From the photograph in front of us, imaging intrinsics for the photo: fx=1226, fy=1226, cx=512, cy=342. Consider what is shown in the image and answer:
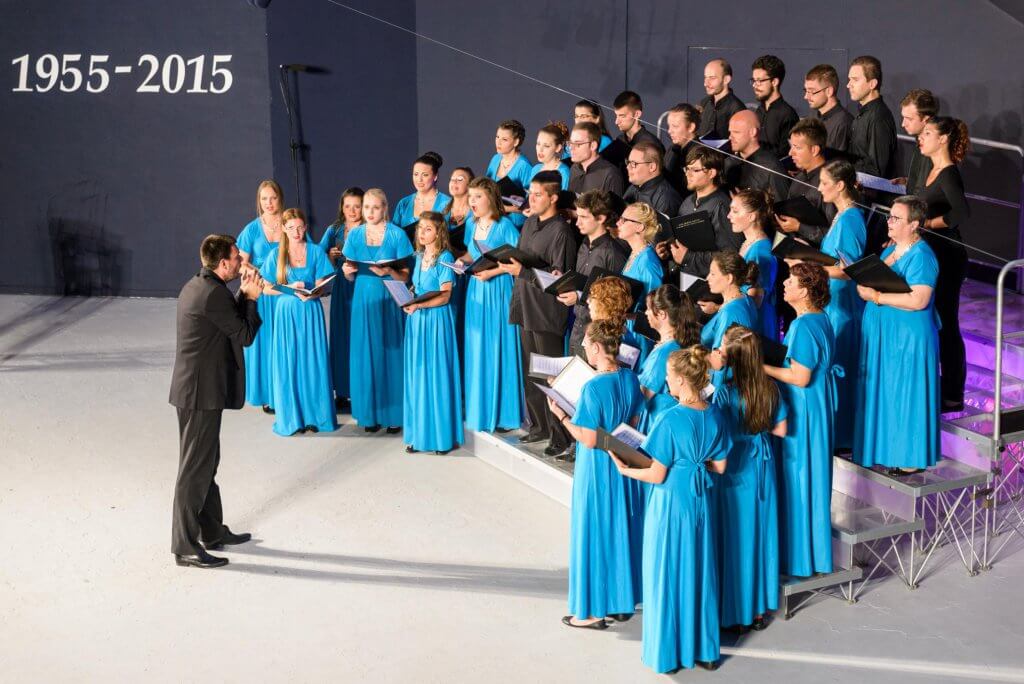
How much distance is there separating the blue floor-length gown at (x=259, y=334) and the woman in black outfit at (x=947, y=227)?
14.0 feet

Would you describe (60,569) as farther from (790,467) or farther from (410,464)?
(790,467)

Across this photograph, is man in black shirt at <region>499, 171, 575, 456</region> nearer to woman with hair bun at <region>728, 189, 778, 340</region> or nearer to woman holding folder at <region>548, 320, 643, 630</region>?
woman with hair bun at <region>728, 189, 778, 340</region>

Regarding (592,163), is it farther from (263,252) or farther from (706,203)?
(263,252)

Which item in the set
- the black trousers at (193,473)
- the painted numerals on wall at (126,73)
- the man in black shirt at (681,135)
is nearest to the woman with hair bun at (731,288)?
the man in black shirt at (681,135)

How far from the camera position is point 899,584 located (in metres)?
5.93

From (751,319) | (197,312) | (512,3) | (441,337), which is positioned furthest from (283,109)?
(751,319)

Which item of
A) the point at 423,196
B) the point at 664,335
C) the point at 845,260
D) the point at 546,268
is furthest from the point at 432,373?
the point at 845,260

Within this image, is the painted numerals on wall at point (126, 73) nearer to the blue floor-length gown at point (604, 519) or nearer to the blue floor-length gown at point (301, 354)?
the blue floor-length gown at point (301, 354)

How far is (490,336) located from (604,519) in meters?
2.57

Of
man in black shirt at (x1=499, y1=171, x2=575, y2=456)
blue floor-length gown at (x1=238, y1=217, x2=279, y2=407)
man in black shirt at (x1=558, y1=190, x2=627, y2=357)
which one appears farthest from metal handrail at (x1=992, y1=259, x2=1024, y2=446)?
blue floor-length gown at (x1=238, y1=217, x2=279, y2=407)

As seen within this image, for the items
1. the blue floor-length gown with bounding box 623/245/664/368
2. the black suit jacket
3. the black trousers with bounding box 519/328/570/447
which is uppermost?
the blue floor-length gown with bounding box 623/245/664/368

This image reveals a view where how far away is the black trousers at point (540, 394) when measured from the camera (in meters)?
7.23

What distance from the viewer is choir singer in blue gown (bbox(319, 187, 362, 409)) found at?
27.3 ft

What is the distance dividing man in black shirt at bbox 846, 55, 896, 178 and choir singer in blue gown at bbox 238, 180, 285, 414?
12.3 ft
